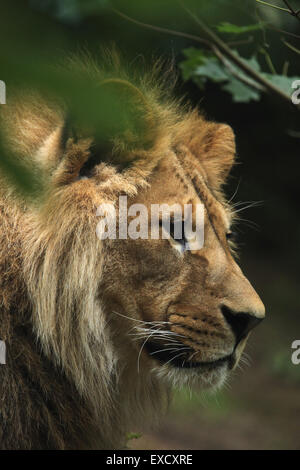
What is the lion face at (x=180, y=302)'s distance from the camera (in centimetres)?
232

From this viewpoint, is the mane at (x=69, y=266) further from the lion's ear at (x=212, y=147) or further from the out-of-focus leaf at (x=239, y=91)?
the out-of-focus leaf at (x=239, y=91)

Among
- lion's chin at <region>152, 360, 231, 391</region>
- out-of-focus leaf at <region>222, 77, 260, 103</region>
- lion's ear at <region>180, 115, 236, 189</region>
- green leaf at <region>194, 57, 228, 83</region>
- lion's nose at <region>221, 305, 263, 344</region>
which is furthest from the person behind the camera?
out-of-focus leaf at <region>222, 77, 260, 103</region>

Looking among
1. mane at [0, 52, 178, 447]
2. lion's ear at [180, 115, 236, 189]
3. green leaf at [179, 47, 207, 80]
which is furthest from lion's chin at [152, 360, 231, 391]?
green leaf at [179, 47, 207, 80]

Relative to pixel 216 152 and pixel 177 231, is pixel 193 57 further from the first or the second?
pixel 177 231

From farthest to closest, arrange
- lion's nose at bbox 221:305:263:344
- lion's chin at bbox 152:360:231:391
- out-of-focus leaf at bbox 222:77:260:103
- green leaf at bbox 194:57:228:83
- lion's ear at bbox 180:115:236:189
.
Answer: out-of-focus leaf at bbox 222:77:260:103, green leaf at bbox 194:57:228:83, lion's ear at bbox 180:115:236:189, lion's chin at bbox 152:360:231:391, lion's nose at bbox 221:305:263:344

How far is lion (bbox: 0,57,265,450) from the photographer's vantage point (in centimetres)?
232

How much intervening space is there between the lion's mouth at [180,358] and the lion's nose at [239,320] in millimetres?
121

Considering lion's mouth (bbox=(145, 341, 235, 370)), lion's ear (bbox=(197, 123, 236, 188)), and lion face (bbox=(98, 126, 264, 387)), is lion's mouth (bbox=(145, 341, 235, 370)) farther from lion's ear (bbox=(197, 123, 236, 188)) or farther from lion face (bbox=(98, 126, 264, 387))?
lion's ear (bbox=(197, 123, 236, 188))

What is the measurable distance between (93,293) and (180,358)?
1.37ft

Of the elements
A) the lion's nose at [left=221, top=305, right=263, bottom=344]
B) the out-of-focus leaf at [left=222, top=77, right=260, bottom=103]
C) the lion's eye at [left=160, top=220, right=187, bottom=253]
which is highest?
the out-of-focus leaf at [left=222, top=77, right=260, bottom=103]

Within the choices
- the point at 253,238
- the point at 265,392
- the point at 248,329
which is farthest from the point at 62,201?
the point at 253,238

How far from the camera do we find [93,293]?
235 centimetres

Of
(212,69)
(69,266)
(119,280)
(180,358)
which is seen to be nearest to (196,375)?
(180,358)

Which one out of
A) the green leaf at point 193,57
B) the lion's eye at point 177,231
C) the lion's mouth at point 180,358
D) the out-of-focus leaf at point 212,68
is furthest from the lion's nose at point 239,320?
the green leaf at point 193,57
